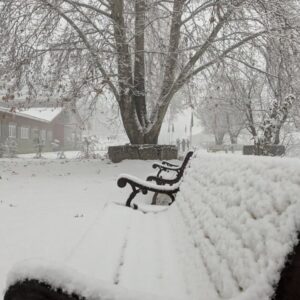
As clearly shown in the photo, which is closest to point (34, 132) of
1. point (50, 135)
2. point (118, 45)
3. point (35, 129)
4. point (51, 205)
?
point (35, 129)

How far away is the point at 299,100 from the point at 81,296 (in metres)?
12.5

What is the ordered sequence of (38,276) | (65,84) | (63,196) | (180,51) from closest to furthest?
(38,276) < (63,196) < (180,51) < (65,84)

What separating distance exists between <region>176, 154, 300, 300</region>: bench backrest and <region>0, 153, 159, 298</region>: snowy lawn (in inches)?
34.3

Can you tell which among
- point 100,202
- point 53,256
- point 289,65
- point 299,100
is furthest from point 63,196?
point 299,100

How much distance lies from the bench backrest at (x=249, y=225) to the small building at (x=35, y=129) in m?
23.9

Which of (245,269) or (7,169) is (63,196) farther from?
(245,269)

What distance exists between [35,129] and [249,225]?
4003 cm

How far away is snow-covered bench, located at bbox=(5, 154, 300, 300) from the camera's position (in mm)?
1235

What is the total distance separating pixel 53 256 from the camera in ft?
12.1

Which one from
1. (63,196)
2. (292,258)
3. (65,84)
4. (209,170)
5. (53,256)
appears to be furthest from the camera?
(65,84)

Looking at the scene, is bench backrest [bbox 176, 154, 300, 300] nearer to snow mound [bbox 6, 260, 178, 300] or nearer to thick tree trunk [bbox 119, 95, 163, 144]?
snow mound [bbox 6, 260, 178, 300]

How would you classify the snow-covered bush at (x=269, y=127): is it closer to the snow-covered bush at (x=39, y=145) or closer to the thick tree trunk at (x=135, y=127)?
the thick tree trunk at (x=135, y=127)

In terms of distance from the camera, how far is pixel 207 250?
195cm

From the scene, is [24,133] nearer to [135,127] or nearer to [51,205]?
[135,127]
